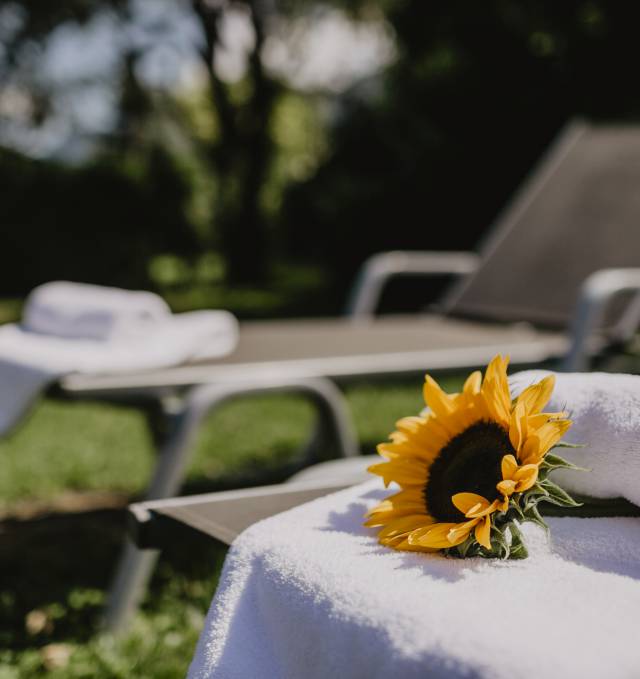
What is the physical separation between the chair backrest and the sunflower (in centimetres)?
229

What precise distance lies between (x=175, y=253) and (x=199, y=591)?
9.76m

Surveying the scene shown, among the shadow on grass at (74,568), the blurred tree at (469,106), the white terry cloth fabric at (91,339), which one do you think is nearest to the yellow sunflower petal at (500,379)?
the shadow on grass at (74,568)

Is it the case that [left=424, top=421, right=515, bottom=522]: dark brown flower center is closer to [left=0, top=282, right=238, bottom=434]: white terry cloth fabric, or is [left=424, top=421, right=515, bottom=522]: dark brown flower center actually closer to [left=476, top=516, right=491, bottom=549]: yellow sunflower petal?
[left=476, top=516, right=491, bottom=549]: yellow sunflower petal

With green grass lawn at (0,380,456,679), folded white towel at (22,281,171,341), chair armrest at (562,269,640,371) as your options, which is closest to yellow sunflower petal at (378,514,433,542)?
green grass lawn at (0,380,456,679)

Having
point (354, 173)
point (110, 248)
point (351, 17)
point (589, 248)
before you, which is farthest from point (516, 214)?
point (351, 17)

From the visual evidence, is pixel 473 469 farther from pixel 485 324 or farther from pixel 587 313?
pixel 485 324

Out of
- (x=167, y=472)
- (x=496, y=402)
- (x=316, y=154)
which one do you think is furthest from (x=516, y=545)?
(x=316, y=154)

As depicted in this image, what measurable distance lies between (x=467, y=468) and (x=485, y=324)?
104 inches

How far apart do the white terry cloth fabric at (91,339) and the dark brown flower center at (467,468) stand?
4.21 feet

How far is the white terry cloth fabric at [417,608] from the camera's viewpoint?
0.73 m

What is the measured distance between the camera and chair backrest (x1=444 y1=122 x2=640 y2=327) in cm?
343

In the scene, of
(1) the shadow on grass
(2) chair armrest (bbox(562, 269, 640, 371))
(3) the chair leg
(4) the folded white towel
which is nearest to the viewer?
(3) the chair leg

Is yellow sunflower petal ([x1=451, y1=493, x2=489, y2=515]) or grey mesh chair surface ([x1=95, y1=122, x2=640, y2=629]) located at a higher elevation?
yellow sunflower petal ([x1=451, y1=493, x2=489, y2=515])

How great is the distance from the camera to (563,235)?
368 cm
